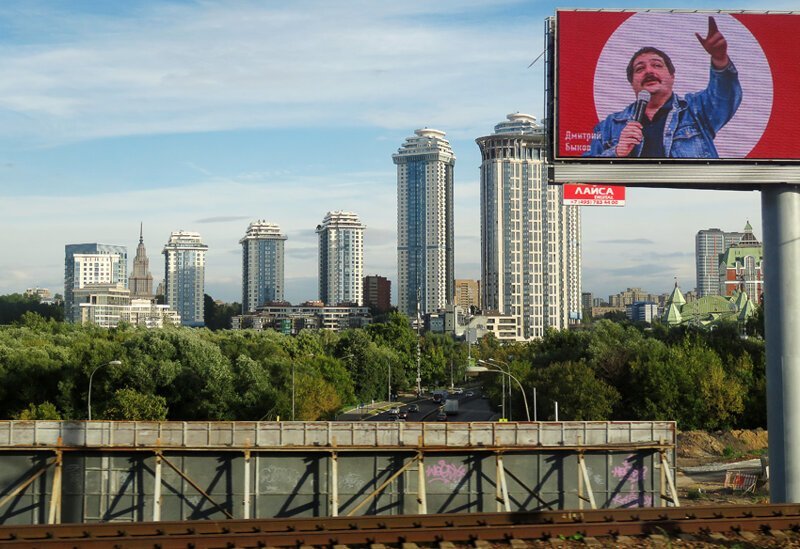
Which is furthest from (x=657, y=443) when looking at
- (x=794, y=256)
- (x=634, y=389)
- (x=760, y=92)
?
(x=634, y=389)

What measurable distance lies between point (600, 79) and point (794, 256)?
324 inches

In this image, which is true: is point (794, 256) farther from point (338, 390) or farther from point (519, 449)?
point (338, 390)

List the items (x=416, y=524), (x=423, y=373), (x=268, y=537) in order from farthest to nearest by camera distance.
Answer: (x=423, y=373)
(x=416, y=524)
(x=268, y=537)

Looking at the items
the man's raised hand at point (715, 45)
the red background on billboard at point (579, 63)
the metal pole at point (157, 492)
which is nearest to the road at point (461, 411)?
the metal pole at point (157, 492)

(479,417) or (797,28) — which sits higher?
(797,28)

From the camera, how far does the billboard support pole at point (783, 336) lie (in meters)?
26.9

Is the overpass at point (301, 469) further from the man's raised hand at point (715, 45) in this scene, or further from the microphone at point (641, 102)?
the man's raised hand at point (715, 45)

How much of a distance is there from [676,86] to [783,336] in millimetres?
8538

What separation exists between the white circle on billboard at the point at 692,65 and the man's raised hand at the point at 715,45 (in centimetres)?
11

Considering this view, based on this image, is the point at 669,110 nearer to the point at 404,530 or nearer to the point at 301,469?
the point at 301,469

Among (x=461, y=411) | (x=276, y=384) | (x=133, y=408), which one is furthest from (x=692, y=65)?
(x=461, y=411)

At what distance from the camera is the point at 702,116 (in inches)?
1113

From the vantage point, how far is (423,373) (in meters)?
137

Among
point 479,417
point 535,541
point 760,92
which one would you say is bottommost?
point 479,417
